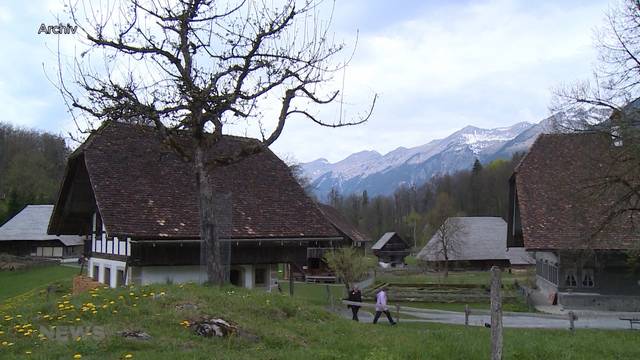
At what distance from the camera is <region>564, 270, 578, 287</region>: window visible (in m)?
31.7

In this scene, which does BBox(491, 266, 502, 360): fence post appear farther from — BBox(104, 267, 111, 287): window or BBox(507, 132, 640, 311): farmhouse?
BBox(104, 267, 111, 287): window

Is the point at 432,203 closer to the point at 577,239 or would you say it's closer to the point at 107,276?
the point at 577,239

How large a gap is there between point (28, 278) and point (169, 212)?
1252 inches

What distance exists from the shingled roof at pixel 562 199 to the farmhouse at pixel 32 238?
53.0 meters

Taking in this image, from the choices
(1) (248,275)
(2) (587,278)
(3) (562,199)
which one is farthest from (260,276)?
(3) (562,199)

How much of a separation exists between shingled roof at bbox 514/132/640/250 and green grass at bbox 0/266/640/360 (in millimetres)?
15095

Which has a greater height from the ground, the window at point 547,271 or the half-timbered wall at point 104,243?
the half-timbered wall at point 104,243

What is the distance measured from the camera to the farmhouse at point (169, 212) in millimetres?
23422

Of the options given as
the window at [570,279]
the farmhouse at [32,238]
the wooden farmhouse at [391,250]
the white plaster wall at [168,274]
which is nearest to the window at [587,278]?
the window at [570,279]

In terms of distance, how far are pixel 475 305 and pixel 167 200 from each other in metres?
20.9

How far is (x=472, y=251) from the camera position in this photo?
2753 inches

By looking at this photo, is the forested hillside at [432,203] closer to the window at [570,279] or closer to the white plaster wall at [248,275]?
the window at [570,279]

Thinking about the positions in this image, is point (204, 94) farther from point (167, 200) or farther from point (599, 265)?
point (599, 265)

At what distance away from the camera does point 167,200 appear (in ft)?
82.9
